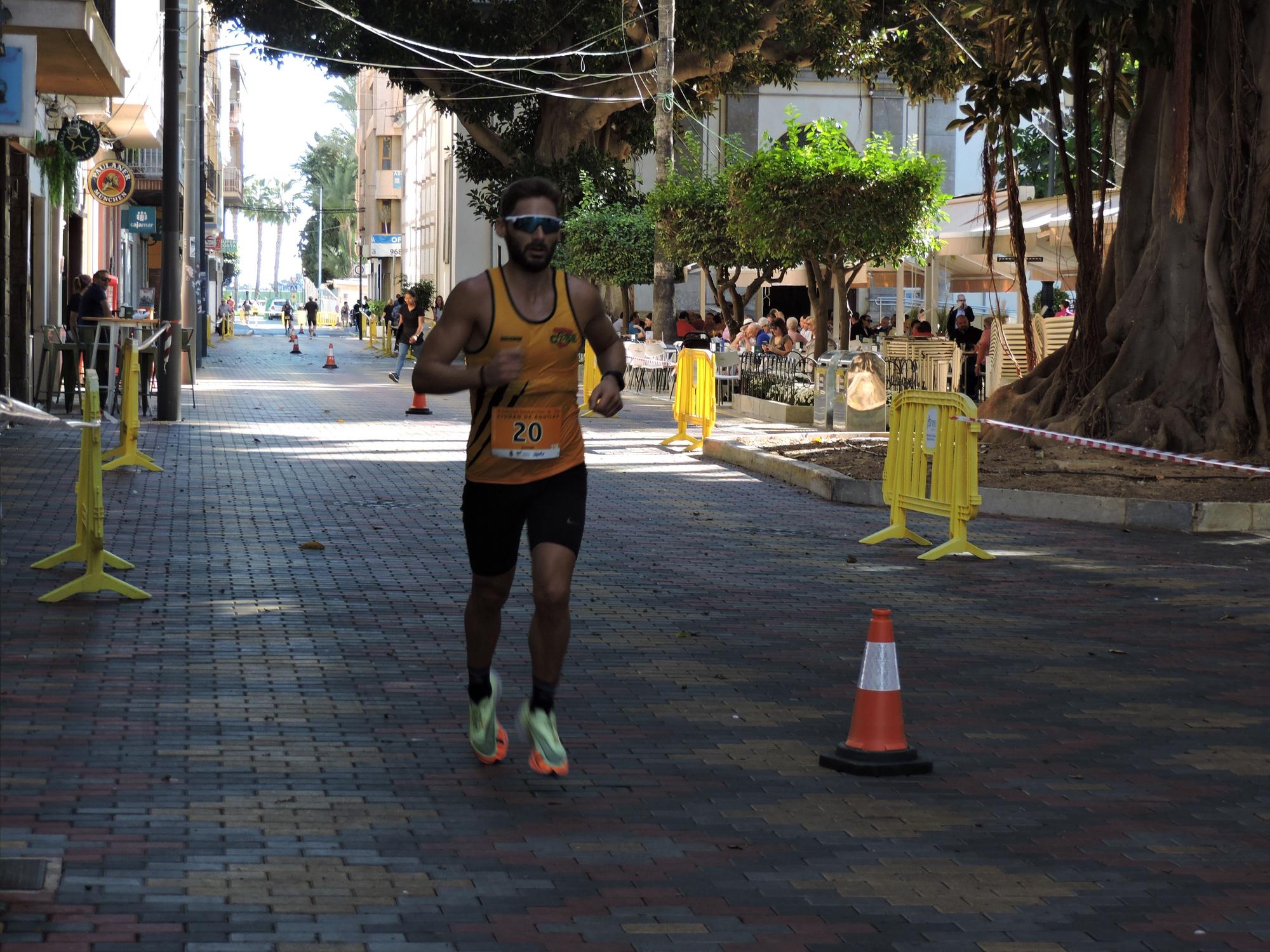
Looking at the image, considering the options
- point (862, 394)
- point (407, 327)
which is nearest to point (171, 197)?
point (862, 394)

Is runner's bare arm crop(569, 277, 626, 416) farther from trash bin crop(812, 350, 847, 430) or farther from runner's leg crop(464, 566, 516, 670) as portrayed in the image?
trash bin crop(812, 350, 847, 430)

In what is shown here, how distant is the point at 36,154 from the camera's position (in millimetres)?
23375

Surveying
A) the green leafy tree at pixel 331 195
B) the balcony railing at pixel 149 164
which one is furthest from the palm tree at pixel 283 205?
the balcony railing at pixel 149 164

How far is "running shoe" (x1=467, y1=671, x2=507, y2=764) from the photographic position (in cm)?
588

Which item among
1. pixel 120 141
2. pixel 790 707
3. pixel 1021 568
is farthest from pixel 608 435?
pixel 120 141

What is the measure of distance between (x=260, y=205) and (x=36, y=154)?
159 m

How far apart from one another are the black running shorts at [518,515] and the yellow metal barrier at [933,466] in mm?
5594

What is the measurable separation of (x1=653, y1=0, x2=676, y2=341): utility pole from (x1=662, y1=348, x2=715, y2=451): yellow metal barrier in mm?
11878

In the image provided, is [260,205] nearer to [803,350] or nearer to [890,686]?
[803,350]

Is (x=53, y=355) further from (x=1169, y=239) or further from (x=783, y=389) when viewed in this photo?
(x=1169, y=239)

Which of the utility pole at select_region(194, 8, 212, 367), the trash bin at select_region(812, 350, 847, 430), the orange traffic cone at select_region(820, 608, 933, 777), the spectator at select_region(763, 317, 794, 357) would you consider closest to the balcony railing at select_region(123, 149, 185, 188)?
the utility pole at select_region(194, 8, 212, 367)

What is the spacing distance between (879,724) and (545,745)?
3.64ft

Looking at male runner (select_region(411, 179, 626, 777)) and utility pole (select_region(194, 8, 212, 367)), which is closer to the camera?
male runner (select_region(411, 179, 626, 777))

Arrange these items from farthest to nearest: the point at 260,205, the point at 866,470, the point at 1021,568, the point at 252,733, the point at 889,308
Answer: the point at 260,205, the point at 889,308, the point at 866,470, the point at 1021,568, the point at 252,733
